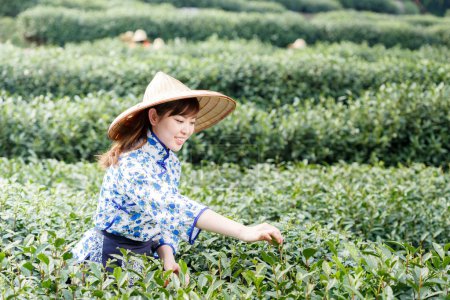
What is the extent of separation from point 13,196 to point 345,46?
25.4 ft

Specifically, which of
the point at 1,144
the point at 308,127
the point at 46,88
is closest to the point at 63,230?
the point at 1,144

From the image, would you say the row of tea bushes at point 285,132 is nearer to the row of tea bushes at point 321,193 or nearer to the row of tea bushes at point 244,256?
the row of tea bushes at point 321,193

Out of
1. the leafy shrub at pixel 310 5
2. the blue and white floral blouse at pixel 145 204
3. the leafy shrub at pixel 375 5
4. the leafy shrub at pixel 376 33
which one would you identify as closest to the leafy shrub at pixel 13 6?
the leafy shrub at pixel 376 33

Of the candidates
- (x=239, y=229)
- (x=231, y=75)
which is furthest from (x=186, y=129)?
(x=231, y=75)

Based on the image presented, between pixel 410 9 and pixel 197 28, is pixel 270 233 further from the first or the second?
pixel 410 9

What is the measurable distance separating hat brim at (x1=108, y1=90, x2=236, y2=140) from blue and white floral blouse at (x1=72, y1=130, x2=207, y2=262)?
0.12 metres

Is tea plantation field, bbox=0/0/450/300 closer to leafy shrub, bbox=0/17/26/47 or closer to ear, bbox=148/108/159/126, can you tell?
ear, bbox=148/108/159/126

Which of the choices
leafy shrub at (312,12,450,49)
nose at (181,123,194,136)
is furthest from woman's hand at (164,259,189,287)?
leafy shrub at (312,12,450,49)

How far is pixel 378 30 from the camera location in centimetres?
1346

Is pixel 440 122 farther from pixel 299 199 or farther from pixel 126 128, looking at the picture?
pixel 126 128

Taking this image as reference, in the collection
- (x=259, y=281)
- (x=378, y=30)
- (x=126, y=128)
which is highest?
(x=126, y=128)

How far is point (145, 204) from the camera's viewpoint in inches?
87.4

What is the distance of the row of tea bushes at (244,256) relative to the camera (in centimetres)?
194

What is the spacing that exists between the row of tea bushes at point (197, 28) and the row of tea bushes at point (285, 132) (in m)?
7.16
